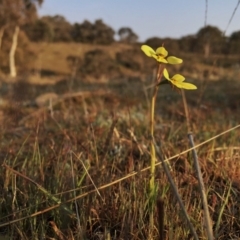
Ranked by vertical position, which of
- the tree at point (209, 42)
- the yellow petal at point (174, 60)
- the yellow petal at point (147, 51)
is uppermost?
the tree at point (209, 42)

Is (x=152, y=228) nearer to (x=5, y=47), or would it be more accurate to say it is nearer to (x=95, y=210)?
(x=95, y=210)

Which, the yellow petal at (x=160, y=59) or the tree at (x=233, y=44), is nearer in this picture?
the yellow petal at (x=160, y=59)

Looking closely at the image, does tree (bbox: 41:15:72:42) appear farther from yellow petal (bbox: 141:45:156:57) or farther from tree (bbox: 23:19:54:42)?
yellow petal (bbox: 141:45:156:57)

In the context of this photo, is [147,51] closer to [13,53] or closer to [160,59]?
[160,59]

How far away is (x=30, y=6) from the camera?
2522cm

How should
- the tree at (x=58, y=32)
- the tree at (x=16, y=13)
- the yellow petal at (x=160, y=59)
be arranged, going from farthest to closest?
the tree at (x=58, y=32), the tree at (x=16, y=13), the yellow petal at (x=160, y=59)

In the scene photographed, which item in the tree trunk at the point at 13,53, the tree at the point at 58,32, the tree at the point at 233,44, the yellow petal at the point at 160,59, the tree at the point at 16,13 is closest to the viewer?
the yellow petal at the point at 160,59

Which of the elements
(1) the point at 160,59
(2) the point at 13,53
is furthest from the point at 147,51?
(2) the point at 13,53

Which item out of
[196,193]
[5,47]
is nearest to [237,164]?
[196,193]

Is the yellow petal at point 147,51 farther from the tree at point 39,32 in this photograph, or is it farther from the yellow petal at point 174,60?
the tree at point 39,32

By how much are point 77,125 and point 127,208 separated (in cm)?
149

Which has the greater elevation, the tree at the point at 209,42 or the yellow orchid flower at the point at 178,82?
the tree at the point at 209,42

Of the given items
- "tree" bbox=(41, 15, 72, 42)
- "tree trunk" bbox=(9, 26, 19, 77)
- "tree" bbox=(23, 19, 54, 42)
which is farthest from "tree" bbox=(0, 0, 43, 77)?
"tree" bbox=(23, 19, 54, 42)

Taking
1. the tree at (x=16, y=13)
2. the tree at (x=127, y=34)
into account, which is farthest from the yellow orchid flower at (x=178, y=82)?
the tree at (x=127, y=34)
